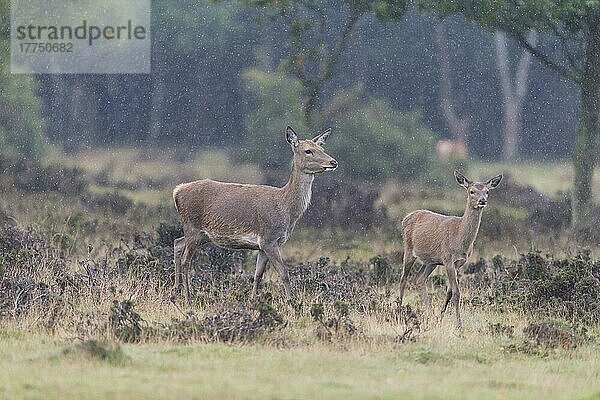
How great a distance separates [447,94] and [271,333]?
3908 cm

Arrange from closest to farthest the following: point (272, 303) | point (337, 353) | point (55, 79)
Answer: point (337, 353)
point (272, 303)
point (55, 79)

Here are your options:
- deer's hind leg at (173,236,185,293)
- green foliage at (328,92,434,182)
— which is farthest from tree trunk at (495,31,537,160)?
deer's hind leg at (173,236,185,293)

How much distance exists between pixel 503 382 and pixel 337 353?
164 cm

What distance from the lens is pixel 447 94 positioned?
51.0m

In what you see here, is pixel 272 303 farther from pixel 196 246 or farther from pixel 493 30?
pixel 493 30

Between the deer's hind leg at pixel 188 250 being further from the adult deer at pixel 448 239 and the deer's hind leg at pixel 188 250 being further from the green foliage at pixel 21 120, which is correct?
the green foliage at pixel 21 120

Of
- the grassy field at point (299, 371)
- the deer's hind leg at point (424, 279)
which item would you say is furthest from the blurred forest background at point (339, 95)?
the grassy field at point (299, 371)

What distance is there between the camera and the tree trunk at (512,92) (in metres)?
49.1

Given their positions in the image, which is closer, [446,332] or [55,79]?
[446,332]

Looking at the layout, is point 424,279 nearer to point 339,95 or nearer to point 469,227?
point 469,227

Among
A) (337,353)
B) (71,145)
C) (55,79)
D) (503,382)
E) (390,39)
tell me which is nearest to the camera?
(503,382)

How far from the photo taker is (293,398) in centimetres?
1015

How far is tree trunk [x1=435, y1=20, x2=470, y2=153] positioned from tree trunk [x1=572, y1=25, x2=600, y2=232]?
82.5 feet

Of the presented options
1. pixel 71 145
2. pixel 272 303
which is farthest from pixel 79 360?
pixel 71 145
